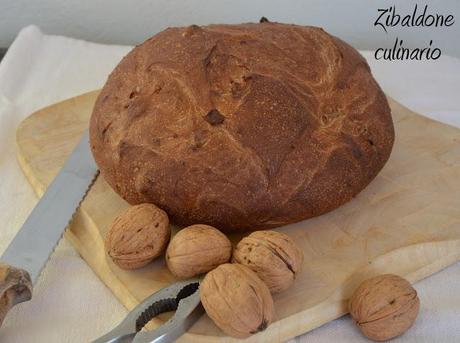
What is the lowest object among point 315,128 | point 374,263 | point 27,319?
point 27,319

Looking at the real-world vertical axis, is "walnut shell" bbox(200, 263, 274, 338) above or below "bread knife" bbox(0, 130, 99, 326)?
above

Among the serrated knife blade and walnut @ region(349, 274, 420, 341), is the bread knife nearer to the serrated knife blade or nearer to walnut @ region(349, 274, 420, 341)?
the serrated knife blade

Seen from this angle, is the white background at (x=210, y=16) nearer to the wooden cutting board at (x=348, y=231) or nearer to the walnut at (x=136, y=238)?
the wooden cutting board at (x=348, y=231)

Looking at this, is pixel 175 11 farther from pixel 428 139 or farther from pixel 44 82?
pixel 428 139

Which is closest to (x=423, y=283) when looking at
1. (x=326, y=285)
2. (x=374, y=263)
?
(x=374, y=263)

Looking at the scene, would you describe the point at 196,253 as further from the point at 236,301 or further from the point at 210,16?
the point at 210,16

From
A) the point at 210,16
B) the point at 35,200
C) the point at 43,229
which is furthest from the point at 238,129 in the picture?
the point at 210,16

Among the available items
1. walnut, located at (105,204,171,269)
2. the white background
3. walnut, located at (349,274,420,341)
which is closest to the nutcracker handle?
walnut, located at (105,204,171,269)

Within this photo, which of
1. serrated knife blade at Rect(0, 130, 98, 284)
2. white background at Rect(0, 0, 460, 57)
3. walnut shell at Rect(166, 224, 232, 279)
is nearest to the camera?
walnut shell at Rect(166, 224, 232, 279)
